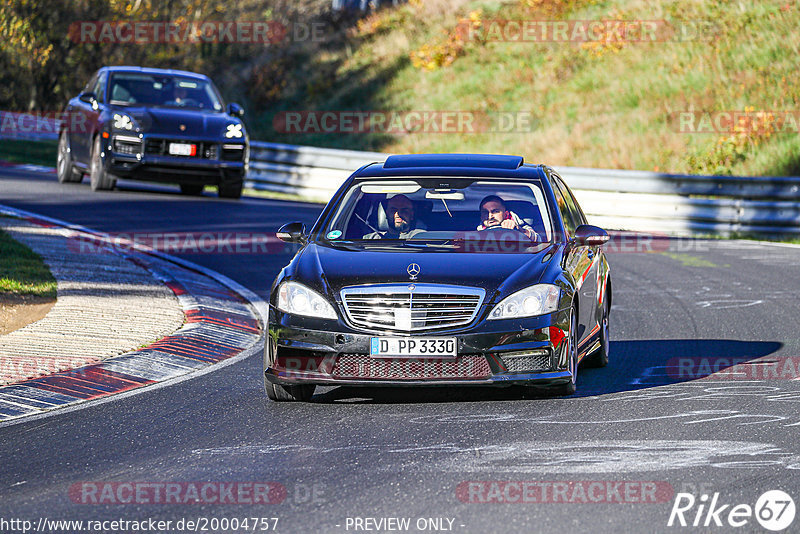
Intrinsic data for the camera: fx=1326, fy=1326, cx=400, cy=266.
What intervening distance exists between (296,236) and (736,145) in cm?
1971

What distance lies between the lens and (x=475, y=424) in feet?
25.2

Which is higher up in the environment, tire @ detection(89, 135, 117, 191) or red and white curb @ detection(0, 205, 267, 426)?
tire @ detection(89, 135, 117, 191)

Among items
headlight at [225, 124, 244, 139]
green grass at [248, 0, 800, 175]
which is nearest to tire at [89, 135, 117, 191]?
headlight at [225, 124, 244, 139]

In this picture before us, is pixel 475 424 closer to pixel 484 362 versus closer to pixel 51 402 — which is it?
pixel 484 362

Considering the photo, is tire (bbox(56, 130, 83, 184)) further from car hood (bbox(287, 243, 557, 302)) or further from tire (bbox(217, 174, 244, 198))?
car hood (bbox(287, 243, 557, 302))

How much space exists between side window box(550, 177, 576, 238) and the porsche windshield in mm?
187

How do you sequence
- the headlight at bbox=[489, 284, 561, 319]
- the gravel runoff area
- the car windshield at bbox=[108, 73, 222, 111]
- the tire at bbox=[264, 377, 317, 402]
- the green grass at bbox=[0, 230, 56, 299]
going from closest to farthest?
the headlight at bbox=[489, 284, 561, 319], the tire at bbox=[264, 377, 317, 402], the gravel runoff area, the green grass at bbox=[0, 230, 56, 299], the car windshield at bbox=[108, 73, 222, 111]

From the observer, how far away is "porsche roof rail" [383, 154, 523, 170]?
32.0 ft

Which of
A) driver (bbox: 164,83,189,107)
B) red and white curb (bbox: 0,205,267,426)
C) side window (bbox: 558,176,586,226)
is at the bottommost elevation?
red and white curb (bbox: 0,205,267,426)

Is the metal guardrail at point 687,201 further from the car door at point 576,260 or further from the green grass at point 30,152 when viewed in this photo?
the green grass at point 30,152

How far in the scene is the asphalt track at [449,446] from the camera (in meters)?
5.82

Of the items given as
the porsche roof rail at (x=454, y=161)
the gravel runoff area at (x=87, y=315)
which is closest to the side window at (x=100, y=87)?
the gravel runoff area at (x=87, y=315)

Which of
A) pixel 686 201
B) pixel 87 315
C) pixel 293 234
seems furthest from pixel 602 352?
pixel 686 201

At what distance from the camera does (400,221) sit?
9.30m
